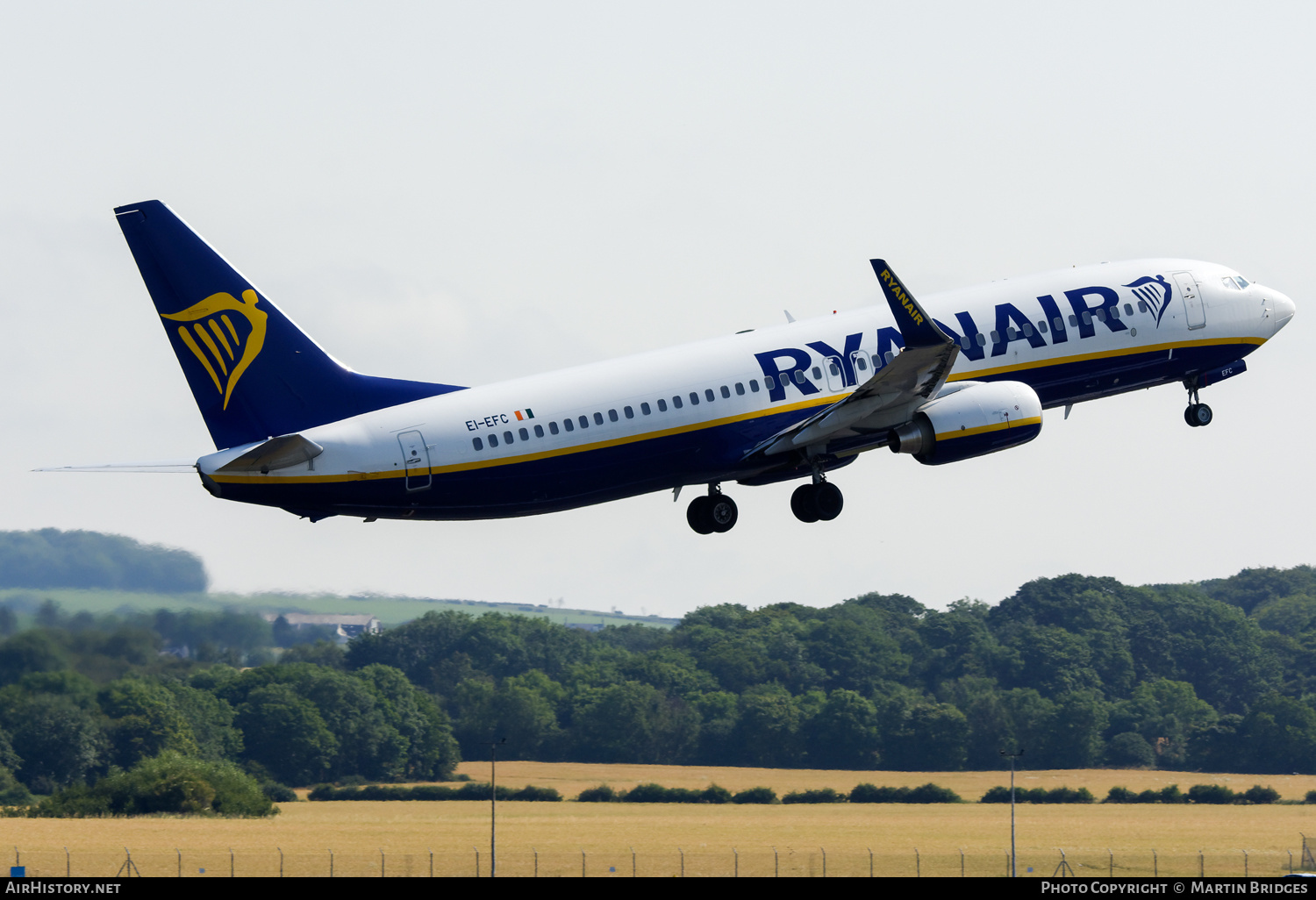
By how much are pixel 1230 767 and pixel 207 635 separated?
255 ft

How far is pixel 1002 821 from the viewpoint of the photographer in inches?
Answer: 4112

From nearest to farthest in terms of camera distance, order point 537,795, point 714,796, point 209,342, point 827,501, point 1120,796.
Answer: point 209,342
point 827,501
point 537,795
point 714,796
point 1120,796

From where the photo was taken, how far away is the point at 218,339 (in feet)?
147

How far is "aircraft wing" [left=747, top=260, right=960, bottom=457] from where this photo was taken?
47219 mm

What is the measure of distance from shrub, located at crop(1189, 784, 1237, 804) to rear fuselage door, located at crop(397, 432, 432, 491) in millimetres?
85230

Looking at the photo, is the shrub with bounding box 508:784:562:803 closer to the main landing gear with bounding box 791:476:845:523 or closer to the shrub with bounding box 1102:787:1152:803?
the shrub with bounding box 1102:787:1152:803

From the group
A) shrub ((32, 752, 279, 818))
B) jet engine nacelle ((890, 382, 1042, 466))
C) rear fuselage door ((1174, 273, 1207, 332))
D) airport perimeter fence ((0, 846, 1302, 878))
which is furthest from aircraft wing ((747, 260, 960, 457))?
shrub ((32, 752, 279, 818))

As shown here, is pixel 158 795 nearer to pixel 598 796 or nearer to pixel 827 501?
→ pixel 598 796

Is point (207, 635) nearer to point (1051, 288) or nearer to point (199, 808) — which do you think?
point (199, 808)

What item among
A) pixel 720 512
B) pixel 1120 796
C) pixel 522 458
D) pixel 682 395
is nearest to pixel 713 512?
pixel 720 512

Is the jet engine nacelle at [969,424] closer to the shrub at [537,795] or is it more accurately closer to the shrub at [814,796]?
the shrub at [814,796]

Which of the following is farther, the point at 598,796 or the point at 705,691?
the point at 705,691

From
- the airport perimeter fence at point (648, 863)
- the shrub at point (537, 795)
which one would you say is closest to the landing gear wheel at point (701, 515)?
the airport perimeter fence at point (648, 863)

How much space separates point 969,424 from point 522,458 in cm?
1296
